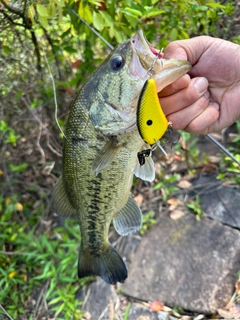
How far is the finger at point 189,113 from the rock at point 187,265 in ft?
5.29

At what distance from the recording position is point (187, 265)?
288cm

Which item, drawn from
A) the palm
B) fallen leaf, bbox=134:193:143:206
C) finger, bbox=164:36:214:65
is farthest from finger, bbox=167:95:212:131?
fallen leaf, bbox=134:193:143:206

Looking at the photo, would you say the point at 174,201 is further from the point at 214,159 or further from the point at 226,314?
the point at 226,314

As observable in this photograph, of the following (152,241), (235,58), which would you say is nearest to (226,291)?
(152,241)

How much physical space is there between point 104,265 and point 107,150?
93 cm

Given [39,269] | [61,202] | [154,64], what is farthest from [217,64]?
[39,269]

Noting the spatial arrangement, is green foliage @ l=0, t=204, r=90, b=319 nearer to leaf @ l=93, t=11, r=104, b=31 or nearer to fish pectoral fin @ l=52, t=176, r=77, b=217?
fish pectoral fin @ l=52, t=176, r=77, b=217

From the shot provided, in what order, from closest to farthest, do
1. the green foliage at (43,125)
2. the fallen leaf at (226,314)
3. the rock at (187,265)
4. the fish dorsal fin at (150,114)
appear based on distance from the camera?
the fish dorsal fin at (150,114) < the green foliage at (43,125) < the fallen leaf at (226,314) < the rock at (187,265)

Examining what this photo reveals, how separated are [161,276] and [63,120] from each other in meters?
1.82

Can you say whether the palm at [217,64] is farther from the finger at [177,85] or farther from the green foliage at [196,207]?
the green foliage at [196,207]

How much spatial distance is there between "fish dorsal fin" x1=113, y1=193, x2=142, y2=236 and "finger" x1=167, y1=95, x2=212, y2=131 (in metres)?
0.59

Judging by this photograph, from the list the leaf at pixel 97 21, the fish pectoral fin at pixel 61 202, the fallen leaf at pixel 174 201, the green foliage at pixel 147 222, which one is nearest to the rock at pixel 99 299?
the green foliage at pixel 147 222

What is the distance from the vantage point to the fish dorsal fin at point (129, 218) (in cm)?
200

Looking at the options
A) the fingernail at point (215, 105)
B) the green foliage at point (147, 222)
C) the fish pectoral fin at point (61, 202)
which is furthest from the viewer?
the green foliage at point (147, 222)
